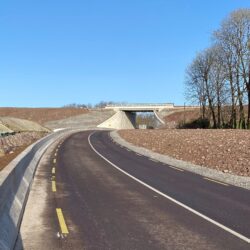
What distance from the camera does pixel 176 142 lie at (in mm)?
39469

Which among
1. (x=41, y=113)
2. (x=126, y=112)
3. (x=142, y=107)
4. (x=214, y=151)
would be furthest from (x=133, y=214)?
(x=41, y=113)

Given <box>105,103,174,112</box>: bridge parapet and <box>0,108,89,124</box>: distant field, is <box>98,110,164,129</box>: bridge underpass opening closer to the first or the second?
<box>105,103,174,112</box>: bridge parapet

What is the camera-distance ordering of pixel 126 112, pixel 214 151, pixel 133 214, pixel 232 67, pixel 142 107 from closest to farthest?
1. pixel 133 214
2. pixel 214 151
3. pixel 232 67
4. pixel 142 107
5. pixel 126 112

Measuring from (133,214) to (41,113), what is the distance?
12568 centimetres

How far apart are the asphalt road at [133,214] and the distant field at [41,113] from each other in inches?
4139

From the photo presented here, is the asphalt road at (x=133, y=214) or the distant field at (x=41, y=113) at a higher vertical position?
the distant field at (x=41, y=113)

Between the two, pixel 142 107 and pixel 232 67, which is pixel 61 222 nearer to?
pixel 232 67

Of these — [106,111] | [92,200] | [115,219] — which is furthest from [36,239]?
[106,111]

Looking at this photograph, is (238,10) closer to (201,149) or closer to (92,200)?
(201,149)

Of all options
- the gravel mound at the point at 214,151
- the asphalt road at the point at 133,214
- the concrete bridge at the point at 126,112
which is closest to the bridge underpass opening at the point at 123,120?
the concrete bridge at the point at 126,112

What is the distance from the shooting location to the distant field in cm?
12494

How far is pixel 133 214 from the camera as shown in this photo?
35.8 feet

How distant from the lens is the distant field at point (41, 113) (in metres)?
125

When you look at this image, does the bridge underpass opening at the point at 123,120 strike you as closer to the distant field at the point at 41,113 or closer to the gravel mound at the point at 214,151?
the distant field at the point at 41,113
